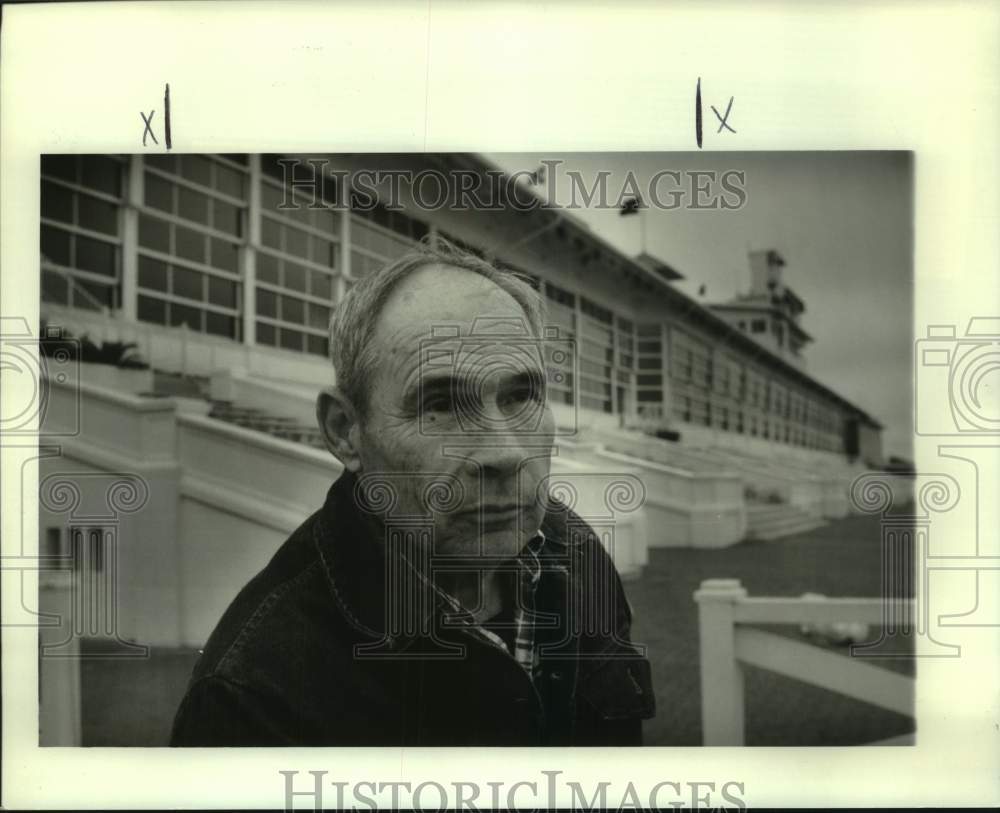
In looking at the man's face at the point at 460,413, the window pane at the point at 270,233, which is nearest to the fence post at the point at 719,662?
the man's face at the point at 460,413

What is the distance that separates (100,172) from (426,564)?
1.85m

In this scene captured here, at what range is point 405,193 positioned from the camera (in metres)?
3.38

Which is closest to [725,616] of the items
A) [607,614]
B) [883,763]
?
[607,614]

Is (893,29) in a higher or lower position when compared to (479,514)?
higher

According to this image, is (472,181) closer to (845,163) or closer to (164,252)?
(164,252)

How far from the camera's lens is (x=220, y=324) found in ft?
11.1

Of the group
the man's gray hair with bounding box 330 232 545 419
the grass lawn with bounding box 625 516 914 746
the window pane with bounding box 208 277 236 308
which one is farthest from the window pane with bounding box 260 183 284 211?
the grass lawn with bounding box 625 516 914 746

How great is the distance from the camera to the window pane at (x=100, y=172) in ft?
11.2

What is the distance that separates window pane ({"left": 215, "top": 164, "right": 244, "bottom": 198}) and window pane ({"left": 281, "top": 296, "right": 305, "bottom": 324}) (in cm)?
42

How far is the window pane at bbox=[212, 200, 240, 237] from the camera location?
339 cm

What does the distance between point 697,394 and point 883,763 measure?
152cm

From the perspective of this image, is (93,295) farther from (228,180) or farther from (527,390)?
(527,390)

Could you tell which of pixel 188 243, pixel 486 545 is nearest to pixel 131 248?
pixel 188 243

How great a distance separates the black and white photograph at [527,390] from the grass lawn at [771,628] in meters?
0.01
